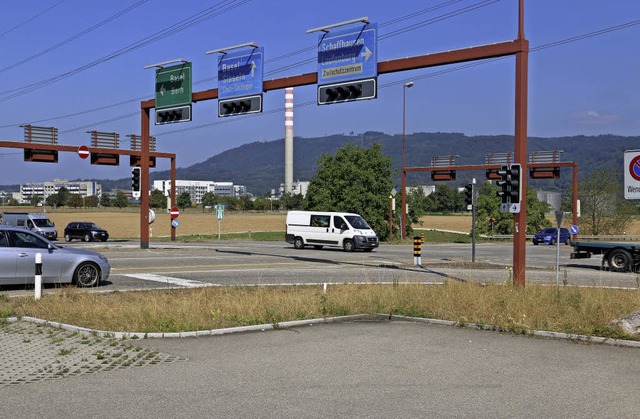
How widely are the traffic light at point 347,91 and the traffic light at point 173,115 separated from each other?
312 inches

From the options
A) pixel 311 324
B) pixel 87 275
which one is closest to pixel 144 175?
pixel 87 275

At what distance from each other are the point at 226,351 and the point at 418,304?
4589 millimetres

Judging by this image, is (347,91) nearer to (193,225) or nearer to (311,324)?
(311,324)

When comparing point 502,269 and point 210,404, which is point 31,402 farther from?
point 502,269

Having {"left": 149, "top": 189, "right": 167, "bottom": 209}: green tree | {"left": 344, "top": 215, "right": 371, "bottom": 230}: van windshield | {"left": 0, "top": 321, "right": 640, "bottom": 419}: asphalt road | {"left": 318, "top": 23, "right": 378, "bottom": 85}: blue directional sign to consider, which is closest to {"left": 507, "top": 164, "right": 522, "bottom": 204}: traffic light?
{"left": 318, "top": 23, "right": 378, "bottom": 85}: blue directional sign

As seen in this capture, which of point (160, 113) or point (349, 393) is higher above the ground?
point (160, 113)

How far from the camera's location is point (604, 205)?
58.5 metres

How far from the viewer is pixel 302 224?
39.1 m

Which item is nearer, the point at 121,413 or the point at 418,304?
the point at 121,413

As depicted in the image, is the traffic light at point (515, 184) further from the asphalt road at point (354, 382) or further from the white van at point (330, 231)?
the white van at point (330, 231)

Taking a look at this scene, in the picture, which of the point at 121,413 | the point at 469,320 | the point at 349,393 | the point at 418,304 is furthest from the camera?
the point at 418,304

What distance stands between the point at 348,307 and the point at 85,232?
41555 millimetres

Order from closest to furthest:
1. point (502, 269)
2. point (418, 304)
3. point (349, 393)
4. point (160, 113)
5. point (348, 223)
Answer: point (349, 393) < point (418, 304) < point (502, 269) < point (160, 113) < point (348, 223)

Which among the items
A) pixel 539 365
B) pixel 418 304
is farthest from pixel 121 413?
pixel 418 304
